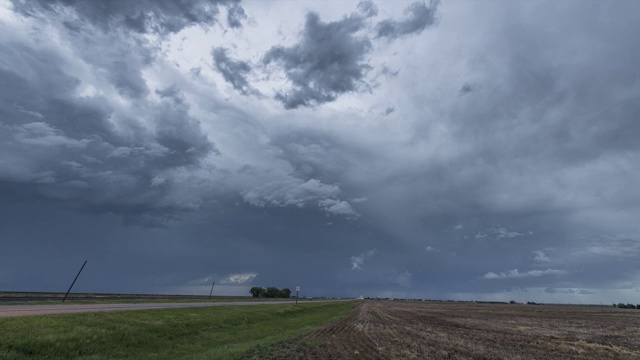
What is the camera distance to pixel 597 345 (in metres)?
29.6

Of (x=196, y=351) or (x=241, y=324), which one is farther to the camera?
(x=241, y=324)

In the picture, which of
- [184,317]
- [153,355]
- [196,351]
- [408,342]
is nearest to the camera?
[153,355]

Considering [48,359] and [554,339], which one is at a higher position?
[554,339]

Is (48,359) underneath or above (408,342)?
underneath

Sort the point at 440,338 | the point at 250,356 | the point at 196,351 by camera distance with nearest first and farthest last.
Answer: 1. the point at 250,356
2. the point at 196,351
3. the point at 440,338

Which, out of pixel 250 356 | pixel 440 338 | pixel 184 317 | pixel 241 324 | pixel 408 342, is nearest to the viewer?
pixel 250 356

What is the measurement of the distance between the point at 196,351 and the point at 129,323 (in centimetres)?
667

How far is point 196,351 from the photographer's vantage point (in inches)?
1014

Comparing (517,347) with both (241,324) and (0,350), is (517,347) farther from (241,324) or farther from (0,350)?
(0,350)

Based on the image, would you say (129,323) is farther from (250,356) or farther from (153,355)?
(250,356)

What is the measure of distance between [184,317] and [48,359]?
18.3 m

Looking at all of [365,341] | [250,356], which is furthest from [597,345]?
[250,356]

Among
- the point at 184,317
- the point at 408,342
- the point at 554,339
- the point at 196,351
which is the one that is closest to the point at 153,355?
the point at 196,351

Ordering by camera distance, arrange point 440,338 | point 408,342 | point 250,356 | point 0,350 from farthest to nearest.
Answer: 1. point 440,338
2. point 408,342
3. point 250,356
4. point 0,350
